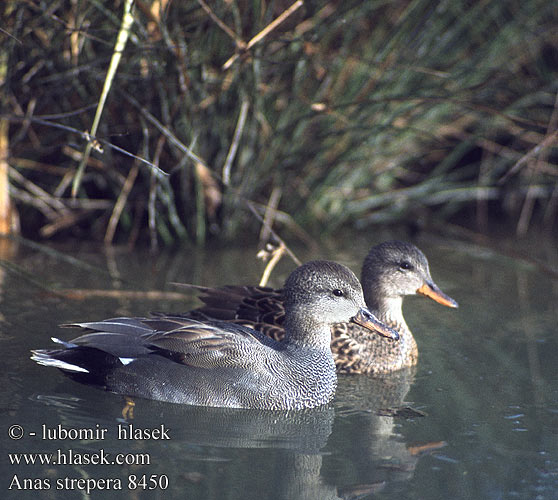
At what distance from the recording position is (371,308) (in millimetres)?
5840

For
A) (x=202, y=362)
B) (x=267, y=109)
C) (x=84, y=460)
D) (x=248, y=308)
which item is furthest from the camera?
(x=267, y=109)

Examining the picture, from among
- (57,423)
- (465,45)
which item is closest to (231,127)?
(465,45)

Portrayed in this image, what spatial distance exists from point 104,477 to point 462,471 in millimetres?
1528

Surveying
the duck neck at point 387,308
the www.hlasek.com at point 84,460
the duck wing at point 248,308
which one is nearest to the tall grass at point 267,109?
the duck wing at point 248,308

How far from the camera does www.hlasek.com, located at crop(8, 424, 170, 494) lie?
356 cm

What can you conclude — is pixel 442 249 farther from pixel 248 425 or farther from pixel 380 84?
pixel 248 425

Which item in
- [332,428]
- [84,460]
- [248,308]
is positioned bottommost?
[84,460]

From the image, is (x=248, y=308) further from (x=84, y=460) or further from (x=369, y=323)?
(x=84, y=460)

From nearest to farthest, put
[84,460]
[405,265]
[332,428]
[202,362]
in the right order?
[84,460], [332,428], [202,362], [405,265]

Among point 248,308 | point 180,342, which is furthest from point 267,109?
point 180,342

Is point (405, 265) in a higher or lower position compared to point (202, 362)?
higher

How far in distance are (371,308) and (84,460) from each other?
A: 2.58m

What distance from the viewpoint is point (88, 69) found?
6426 millimetres

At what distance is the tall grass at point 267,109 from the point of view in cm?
669
